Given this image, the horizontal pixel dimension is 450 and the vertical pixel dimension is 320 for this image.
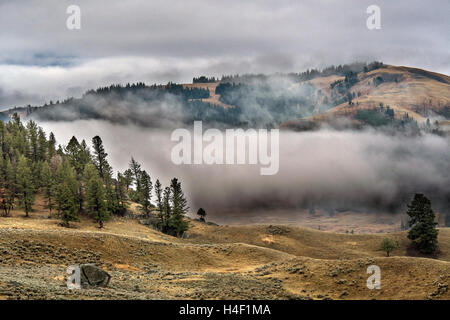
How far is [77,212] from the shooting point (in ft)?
289

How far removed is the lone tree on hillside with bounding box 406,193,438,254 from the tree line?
54159mm

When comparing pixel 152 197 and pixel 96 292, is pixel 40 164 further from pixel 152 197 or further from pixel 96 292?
pixel 96 292

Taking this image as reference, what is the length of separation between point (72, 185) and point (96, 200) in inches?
260

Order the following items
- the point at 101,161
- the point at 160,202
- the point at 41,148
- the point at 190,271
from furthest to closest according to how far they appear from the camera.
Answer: the point at 41,148 < the point at 101,161 < the point at 160,202 < the point at 190,271

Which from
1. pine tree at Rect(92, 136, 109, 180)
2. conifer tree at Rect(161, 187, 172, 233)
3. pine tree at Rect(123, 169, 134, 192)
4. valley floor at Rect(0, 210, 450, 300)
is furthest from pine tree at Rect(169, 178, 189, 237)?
valley floor at Rect(0, 210, 450, 300)

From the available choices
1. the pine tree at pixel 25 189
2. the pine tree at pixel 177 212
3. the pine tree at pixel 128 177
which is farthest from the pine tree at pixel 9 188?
the pine tree at pixel 177 212

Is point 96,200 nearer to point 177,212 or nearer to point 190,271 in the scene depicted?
point 177,212

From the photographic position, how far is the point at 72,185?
289ft

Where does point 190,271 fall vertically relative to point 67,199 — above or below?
below

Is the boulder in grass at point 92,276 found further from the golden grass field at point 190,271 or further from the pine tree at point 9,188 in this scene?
the pine tree at point 9,188

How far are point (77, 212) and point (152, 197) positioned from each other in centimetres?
2144

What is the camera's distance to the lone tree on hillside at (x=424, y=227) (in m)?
91.6

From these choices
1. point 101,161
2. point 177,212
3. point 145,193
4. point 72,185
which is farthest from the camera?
point 101,161

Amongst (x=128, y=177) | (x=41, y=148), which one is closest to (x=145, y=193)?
(x=128, y=177)
